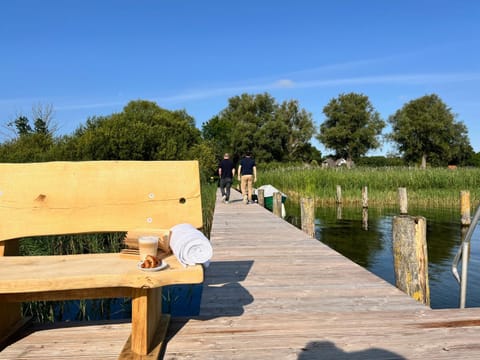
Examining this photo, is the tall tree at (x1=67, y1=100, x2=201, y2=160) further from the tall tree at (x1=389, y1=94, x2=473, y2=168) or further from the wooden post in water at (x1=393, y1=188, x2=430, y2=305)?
the tall tree at (x1=389, y1=94, x2=473, y2=168)

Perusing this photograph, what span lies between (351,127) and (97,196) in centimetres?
4832

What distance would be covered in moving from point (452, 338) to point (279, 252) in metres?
2.76

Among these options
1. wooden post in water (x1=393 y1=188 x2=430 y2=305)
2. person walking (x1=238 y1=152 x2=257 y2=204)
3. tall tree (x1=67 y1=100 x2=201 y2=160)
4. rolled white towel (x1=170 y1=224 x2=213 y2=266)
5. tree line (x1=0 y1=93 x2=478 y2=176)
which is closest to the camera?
rolled white towel (x1=170 y1=224 x2=213 y2=266)

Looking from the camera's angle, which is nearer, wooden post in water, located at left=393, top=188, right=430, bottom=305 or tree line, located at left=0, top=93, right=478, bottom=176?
wooden post in water, located at left=393, top=188, right=430, bottom=305

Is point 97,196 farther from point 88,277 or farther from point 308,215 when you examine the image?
point 308,215

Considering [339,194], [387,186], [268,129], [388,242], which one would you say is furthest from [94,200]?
[268,129]

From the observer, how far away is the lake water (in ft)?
19.6

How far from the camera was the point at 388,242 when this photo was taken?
936 centimetres

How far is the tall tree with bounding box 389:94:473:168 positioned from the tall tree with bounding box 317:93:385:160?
270 cm

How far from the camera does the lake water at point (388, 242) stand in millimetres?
5973

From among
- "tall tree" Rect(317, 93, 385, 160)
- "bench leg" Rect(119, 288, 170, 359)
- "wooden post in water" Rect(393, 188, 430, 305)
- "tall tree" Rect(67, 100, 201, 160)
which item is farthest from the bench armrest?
"tall tree" Rect(317, 93, 385, 160)

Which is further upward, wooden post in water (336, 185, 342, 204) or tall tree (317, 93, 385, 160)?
tall tree (317, 93, 385, 160)

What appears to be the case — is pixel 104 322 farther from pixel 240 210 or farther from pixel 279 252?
pixel 240 210

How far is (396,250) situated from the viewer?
3.72 m
